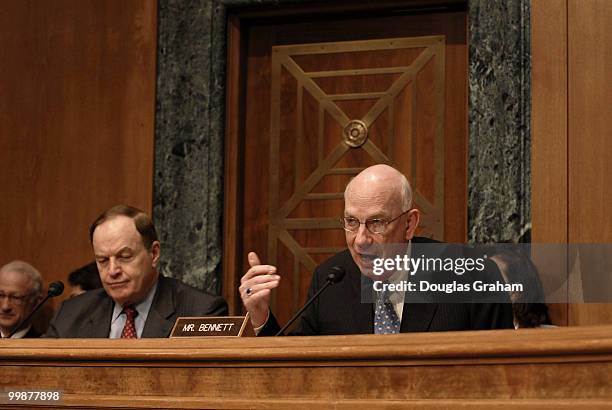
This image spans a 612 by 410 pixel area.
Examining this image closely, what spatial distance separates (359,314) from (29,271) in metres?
2.39

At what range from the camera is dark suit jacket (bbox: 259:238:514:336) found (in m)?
3.18

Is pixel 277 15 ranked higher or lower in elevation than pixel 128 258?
higher

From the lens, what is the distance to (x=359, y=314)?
131 inches

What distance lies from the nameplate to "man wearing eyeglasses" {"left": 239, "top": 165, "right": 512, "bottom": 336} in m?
0.23

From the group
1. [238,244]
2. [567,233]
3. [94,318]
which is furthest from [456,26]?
[94,318]

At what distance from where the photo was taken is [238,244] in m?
5.12

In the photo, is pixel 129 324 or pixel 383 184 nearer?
pixel 383 184

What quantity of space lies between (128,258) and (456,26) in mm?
1989

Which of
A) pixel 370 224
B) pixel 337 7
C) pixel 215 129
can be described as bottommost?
pixel 370 224

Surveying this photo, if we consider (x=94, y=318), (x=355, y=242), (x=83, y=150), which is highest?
(x=83, y=150)

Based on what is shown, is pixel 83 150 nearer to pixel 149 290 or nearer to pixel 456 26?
pixel 149 290

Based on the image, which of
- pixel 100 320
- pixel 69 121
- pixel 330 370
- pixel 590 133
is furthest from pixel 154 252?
pixel 590 133

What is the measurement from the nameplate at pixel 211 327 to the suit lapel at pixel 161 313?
2.98 ft

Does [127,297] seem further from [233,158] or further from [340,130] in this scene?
[340,130]
